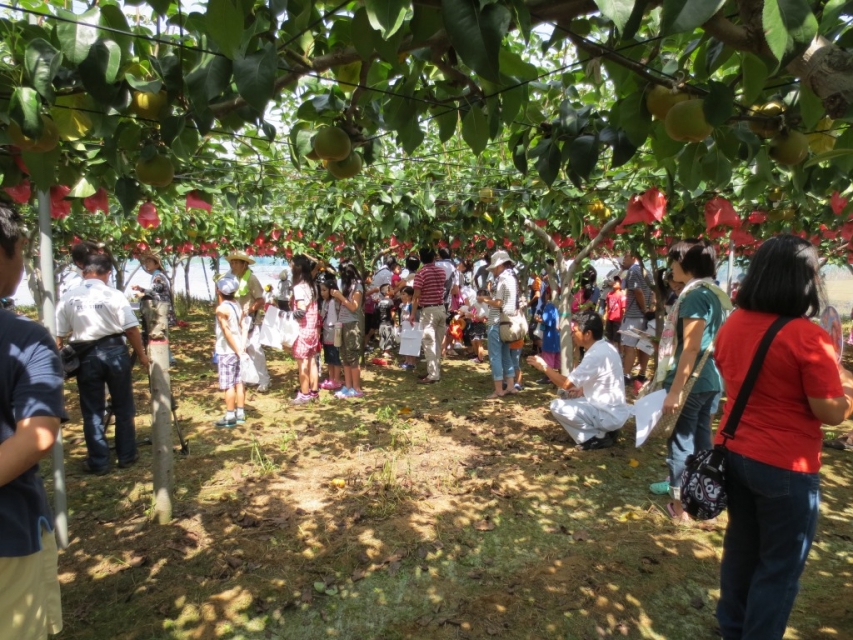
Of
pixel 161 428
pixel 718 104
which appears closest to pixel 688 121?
pixel 718 104

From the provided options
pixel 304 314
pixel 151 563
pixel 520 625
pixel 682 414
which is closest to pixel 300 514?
pixel 151 563

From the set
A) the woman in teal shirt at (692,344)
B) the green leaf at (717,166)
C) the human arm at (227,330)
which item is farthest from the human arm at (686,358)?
the human arm at (227,330)

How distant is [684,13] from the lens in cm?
79

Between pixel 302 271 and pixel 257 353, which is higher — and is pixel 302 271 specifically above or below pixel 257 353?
above

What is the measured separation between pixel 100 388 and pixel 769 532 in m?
4.45

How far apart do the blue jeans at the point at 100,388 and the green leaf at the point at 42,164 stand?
2.68 m

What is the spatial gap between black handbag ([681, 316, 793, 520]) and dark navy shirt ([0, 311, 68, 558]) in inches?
82.2

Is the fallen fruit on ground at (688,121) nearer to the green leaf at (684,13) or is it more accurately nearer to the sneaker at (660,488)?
the green leaf at (684,13)

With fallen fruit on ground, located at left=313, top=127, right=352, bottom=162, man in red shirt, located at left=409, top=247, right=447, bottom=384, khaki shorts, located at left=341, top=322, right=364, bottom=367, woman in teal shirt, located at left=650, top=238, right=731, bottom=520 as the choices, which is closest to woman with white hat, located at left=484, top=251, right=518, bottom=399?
man in red shirt, located at left=409, top=247, right=447, bottom=384

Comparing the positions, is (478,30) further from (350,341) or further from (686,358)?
(350,341)

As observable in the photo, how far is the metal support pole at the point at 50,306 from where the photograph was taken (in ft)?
8.90

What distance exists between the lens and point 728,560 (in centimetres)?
208

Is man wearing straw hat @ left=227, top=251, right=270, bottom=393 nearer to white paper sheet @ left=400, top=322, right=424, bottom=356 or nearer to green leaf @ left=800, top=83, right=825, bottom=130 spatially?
white paper sheet @ left=400, top=322, right=424, bottom=356

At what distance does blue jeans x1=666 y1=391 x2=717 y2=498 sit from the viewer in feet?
10.3
